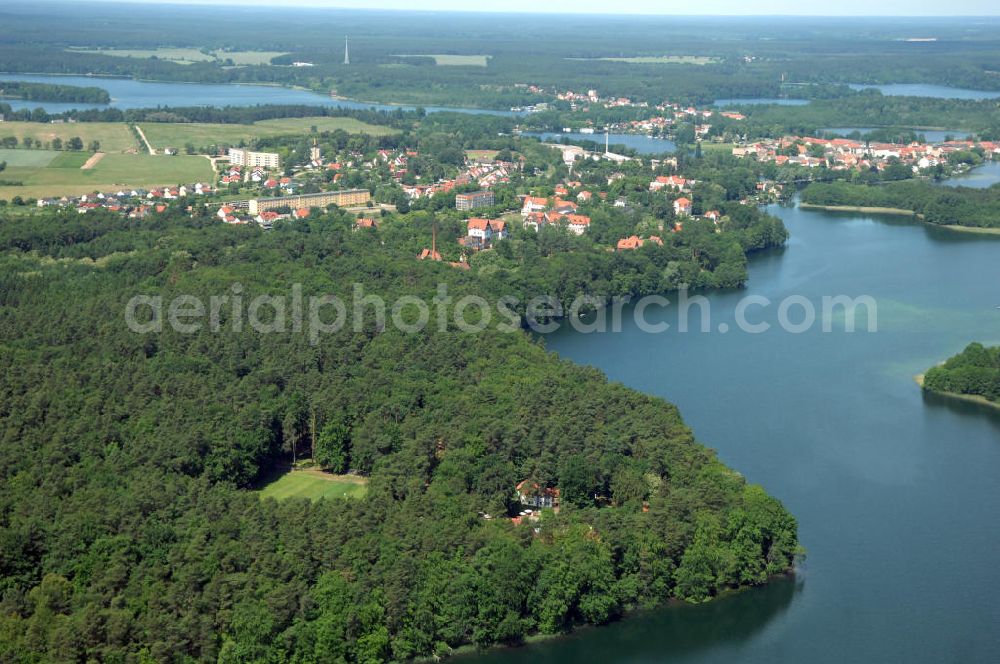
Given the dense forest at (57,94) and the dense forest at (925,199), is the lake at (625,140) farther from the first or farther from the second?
the dense forest at (57,94)

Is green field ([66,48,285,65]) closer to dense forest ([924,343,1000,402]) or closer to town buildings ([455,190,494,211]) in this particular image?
town buildings ([455,190,494,211])

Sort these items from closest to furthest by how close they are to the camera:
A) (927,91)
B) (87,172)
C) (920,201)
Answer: (87,172), (920,201), (927,91)

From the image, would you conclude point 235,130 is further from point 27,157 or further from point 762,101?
point 762,101

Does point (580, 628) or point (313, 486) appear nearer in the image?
point (580, 628)

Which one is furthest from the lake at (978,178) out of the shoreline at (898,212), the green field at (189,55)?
the green field at (189,55)

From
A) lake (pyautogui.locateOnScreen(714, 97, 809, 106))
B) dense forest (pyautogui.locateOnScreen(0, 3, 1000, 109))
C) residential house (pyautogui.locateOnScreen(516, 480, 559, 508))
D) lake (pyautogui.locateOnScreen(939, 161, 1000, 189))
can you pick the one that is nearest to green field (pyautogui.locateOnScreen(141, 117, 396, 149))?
dense forest (pyautogui.locateOnScreen(0, 3, 1000, 109))

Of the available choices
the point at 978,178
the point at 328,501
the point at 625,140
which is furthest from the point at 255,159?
the point at 328,501
